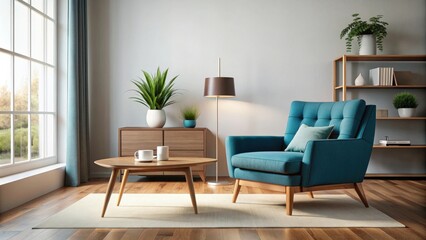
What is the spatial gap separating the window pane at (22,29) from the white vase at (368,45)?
3.67 meters

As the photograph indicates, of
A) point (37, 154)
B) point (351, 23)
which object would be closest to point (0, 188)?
point (37, 154)

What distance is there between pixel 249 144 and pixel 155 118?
1.50 meters

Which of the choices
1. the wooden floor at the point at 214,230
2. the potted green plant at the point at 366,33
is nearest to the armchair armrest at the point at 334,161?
the wooden floor at the point at 214,230

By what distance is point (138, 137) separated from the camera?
4.94 m

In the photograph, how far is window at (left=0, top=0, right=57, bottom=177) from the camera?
3.73m

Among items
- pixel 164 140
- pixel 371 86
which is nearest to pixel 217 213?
pixel 164 140

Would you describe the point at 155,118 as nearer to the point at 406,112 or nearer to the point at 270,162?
the point at 270,162

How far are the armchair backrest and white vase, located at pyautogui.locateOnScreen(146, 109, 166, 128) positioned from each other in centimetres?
160

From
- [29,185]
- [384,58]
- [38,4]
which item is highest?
[38,4]

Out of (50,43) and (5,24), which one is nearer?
(5,24)

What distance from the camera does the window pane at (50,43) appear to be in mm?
4684

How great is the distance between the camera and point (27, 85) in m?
4.21

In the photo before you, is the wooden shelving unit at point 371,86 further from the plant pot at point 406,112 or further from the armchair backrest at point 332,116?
the armchair backrest at point 332,116

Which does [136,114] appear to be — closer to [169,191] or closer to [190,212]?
[169,191]
